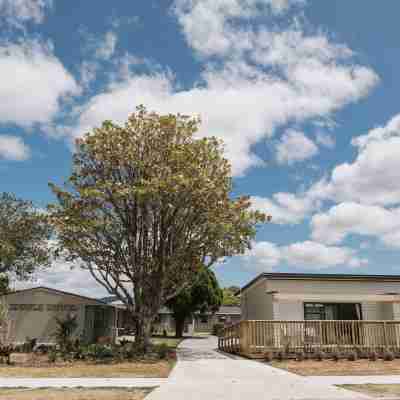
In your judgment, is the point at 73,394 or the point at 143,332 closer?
the point at 73,394

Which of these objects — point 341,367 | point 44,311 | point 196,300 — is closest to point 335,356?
point 341,367

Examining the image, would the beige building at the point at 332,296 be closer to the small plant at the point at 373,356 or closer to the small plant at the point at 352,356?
the small plant at the point at 373,356

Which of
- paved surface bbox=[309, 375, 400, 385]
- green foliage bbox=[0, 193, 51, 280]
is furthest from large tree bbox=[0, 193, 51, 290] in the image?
paved surface bbox=[309, 375, 400, 385]

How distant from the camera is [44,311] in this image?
26.9 meters

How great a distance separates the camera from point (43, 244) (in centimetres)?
2909

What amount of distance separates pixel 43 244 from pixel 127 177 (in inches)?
460

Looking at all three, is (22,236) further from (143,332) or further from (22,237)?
(143,332)

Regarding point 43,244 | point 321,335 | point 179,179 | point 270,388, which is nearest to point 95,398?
point 270,388

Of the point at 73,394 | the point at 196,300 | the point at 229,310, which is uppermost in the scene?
the point at 196,300

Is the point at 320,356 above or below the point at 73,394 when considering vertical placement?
above

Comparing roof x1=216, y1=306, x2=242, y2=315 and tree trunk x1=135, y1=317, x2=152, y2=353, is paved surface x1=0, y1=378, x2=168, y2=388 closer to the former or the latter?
tree trunk x1=135, y1=317, x2=152, y2=353

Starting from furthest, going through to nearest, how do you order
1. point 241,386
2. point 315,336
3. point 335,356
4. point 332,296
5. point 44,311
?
point 44,311, point 332,296, point 315,336, point 335,356, point 241,386

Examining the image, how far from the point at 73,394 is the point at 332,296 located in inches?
595

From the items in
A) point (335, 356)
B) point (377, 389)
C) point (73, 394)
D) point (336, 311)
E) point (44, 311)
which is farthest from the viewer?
point (44, 311)
